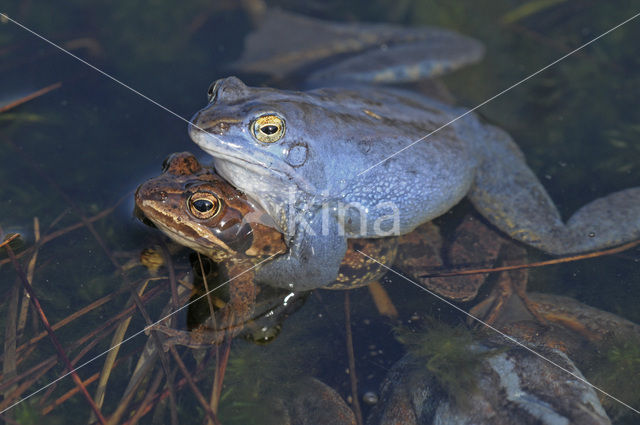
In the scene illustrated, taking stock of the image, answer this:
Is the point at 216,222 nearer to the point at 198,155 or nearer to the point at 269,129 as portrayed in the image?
the point at 269,129

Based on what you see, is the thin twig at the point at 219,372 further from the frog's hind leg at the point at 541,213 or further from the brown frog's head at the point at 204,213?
the frog's hind leg at the point at 541,213

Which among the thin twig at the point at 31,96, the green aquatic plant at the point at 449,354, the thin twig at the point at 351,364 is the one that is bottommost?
the thin twig at the point at 351,364

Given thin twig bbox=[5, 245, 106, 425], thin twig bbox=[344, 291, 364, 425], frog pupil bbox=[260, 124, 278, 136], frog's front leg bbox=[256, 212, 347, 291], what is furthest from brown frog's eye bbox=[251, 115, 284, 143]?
thin twig bbox=[5, 245, 106, 425]

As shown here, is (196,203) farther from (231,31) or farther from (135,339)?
(231,31)

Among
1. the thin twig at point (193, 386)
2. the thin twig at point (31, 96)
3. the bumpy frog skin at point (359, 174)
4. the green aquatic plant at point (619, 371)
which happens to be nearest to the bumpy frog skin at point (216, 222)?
the bumpy frog skin at point (359, 174)

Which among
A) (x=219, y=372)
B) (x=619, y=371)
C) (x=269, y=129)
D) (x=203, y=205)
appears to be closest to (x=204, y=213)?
(x=203, y=205)
